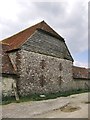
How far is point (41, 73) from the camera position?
2489 cm

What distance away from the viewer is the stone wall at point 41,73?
22391 millimetres

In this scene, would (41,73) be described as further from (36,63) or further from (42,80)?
(36,63)

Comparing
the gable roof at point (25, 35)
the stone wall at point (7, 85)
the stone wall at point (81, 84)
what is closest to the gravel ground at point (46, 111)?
the stone wall at point (7, 85)

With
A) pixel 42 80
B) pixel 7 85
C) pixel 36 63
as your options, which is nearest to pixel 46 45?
pixel 36 63

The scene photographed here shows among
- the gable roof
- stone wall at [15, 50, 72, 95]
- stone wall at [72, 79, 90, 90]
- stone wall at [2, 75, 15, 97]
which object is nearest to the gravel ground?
stone wall at [2, 75, 15, 97]

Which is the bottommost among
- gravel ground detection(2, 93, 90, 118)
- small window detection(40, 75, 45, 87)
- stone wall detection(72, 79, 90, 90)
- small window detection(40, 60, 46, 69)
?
gravel ground detection(2, 93, 90, 118)

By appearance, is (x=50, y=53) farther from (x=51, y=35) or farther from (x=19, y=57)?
(x=19, y=57)

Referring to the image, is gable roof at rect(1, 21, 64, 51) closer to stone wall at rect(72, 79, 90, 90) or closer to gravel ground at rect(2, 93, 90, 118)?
stone wall at rect(72, 79, 90, 90)

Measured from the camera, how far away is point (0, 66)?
2056 centimetres

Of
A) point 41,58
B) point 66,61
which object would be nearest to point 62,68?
A: point 66,61

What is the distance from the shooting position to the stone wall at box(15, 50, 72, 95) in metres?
22.4

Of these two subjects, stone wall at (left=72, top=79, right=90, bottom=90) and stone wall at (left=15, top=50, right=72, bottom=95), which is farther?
stone wall at (left=72, top=79, right=90, bottom=90)

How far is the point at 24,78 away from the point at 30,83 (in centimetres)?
110

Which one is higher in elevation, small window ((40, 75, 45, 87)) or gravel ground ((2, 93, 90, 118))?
small window ((40, 75, 45, 87))
